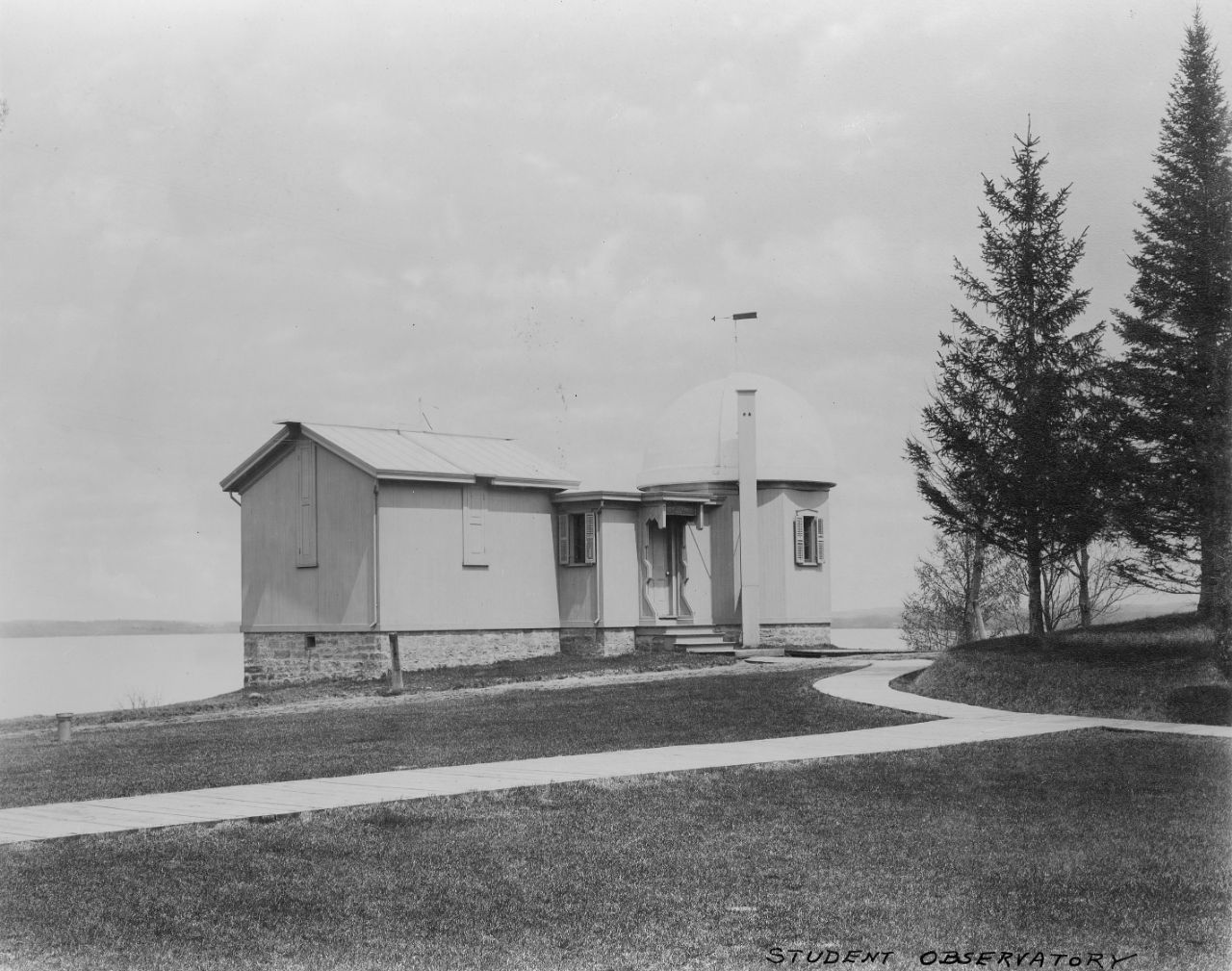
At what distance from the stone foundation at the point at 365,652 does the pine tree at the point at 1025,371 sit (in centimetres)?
1103

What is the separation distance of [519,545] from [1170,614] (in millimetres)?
12622

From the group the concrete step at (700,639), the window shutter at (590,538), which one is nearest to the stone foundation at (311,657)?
the window shutter at (590,538)

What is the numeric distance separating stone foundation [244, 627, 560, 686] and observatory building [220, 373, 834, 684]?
40 mm

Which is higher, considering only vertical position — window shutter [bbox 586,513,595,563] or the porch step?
window shutter [bbox 586,513,595,563]

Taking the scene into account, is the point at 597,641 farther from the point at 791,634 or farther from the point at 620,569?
the point at 791,634

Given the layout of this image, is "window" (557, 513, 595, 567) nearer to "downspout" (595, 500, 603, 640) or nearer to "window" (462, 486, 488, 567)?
"downspout" (595, 500, 603, 640)

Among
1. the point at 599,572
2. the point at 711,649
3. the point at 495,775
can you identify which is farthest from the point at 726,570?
the point at 495,775

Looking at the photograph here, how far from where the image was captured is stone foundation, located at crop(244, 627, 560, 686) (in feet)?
87.2

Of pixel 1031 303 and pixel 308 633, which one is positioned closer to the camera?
pixel 1031 303

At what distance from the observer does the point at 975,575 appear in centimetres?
3297

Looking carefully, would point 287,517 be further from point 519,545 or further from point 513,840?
point 513,840

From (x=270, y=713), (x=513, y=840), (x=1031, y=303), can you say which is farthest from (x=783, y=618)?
(x=513, y=840)

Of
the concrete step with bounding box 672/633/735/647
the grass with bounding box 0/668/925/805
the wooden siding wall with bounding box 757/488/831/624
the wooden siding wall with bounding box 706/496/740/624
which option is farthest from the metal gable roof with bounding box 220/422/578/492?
the grass with bounding box 0/668/925/805

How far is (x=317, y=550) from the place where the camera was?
27.5 meters
